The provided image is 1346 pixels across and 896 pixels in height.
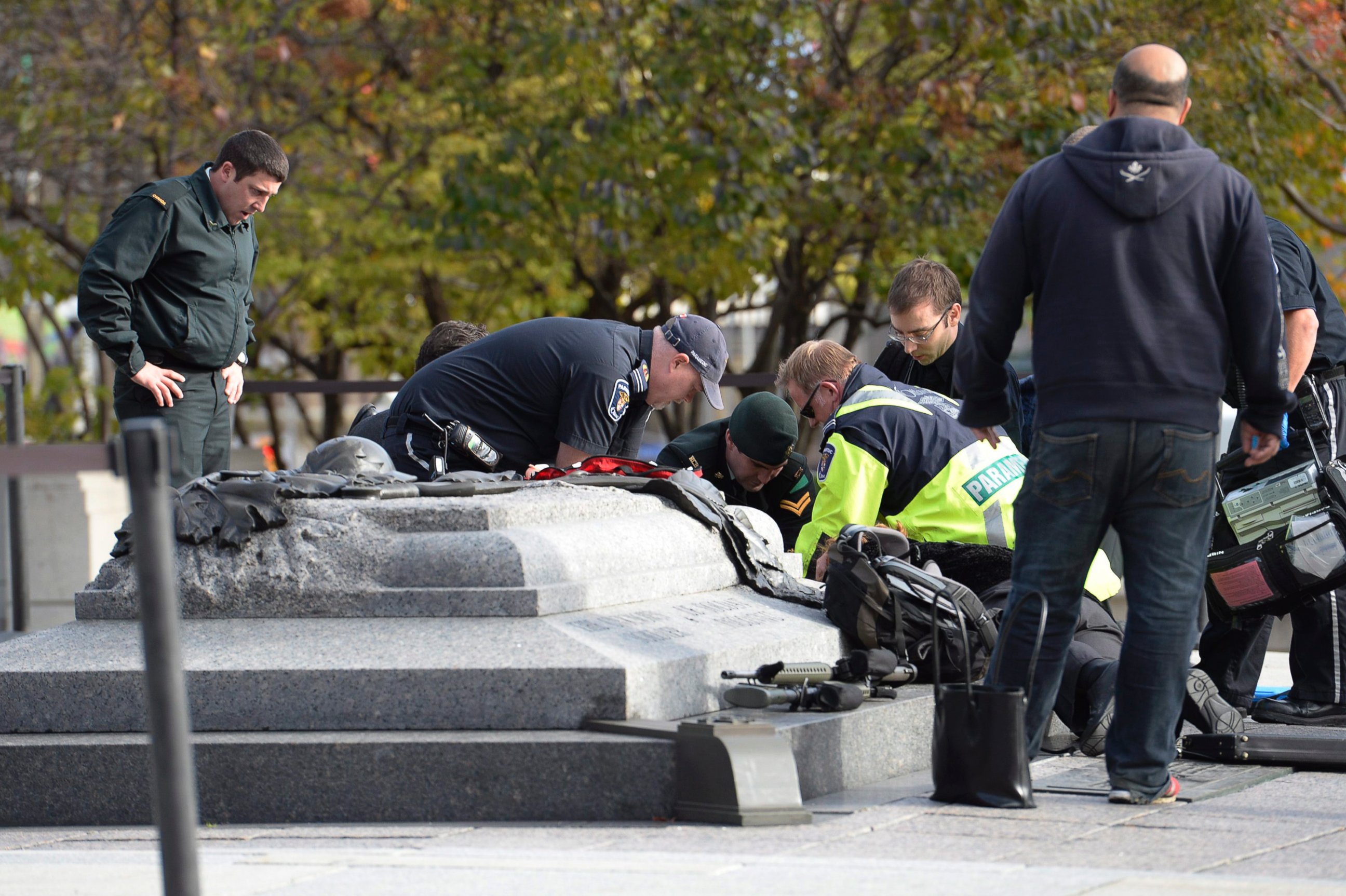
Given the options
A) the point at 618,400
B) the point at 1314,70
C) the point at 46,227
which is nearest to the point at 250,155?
the point at 618,400

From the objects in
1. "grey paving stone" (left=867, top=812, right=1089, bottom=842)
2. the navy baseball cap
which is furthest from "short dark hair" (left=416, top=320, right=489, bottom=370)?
"grey paving stone" (left=867, top=812, right=1089, bottom=842)

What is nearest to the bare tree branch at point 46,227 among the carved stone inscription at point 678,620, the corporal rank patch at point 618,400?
the corporal rank patch at point 618,400

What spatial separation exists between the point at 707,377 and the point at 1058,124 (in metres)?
6.16

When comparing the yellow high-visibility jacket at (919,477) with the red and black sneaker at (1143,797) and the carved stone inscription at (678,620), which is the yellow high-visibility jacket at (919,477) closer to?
the carved stone inscription at (678,620)

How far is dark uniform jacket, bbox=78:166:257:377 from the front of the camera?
602 cm

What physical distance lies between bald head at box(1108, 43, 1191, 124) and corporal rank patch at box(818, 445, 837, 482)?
1726 millimetres

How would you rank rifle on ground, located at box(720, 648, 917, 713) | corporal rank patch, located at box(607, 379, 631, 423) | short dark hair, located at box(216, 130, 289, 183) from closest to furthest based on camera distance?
rifle on ground, located at box(720, 648, 917, 713), short dark hair, located at box(216, 130, 289, 183), corporal rank patch, located at box(607, 379, 631, 423)

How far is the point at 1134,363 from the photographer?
161 inches

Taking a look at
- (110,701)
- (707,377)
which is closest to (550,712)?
(110,701)

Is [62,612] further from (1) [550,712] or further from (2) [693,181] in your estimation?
(1) [550,712]

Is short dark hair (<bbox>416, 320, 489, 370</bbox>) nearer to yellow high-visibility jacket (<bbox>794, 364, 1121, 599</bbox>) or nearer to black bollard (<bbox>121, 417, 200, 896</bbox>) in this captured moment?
yellow high-visibility jacket (<bbox>794, 364, 1121, 599</bbox>)

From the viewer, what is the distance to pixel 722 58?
11.6m

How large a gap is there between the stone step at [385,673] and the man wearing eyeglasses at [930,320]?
6.78ft

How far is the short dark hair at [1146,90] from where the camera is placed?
427 centimetres
